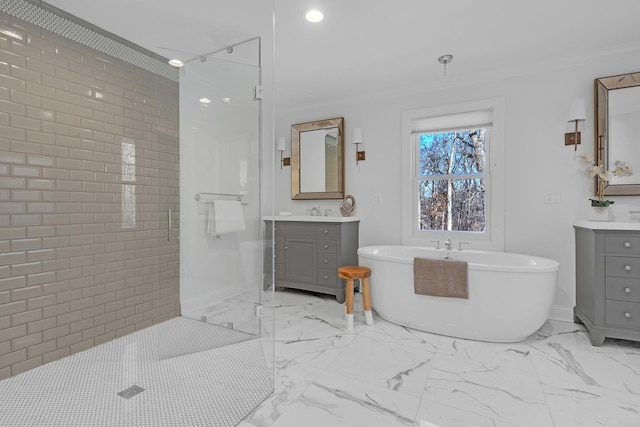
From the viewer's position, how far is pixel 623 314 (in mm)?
2281

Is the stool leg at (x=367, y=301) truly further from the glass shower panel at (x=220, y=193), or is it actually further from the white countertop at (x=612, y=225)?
the white countertop at (x=612, y=225)

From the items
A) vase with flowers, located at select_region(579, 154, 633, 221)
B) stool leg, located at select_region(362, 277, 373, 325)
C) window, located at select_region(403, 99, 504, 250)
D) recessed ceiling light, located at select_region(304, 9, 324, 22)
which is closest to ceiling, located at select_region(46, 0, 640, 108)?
recessed ceiling light, located at select_region(304, 9, 324, 22)

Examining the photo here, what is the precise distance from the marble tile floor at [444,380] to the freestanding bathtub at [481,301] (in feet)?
0.31

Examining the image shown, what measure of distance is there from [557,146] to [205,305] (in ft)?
10.6

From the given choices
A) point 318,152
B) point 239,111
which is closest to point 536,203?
point 318,152

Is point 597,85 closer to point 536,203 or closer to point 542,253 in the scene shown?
point 536,203

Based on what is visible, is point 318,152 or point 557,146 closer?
point 557,146

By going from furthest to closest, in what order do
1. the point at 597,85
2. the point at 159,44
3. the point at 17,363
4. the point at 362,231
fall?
the point at 362,231, the point at 597,85, the point at 159,44, the point at 17,363

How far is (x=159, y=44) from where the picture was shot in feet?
7.52

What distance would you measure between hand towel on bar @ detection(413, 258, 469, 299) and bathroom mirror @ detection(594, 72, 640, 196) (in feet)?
4.89

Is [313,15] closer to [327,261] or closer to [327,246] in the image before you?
[327,246]

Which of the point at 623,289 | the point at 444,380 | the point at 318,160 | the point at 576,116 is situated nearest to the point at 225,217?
the point at 444,380

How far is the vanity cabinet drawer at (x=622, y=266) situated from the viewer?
7.37 ft

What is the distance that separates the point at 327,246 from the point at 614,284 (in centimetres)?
231
